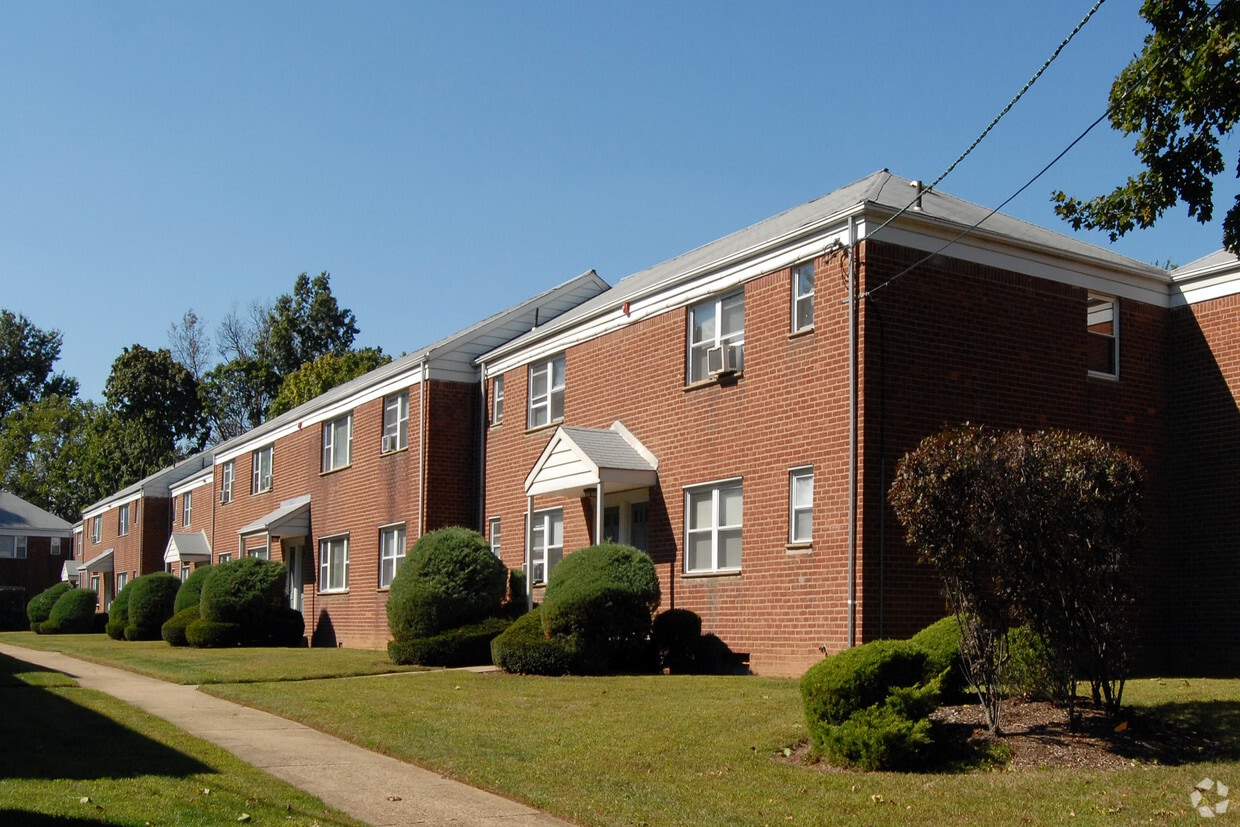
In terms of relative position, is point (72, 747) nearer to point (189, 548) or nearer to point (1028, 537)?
point (1028, 537)

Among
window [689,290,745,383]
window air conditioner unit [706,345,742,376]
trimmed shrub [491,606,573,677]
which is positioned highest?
window [689,290,745,383]

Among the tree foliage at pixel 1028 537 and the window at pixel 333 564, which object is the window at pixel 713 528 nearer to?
the tree foliage at pixel 1028 537

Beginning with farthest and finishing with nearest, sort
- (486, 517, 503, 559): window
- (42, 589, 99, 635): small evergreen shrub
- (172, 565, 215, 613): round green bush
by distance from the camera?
(42, 589, 99, 635): small evergreen shrub → (172, 565, 215, 613): round green bush → (486, 517, 503, 559): window

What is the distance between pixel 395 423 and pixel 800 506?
48.3 ft

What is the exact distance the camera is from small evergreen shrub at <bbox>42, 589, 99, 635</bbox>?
46.7 metres

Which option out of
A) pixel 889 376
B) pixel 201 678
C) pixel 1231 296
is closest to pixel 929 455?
pixel 889 376

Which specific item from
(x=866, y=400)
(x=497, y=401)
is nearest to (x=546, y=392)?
(x=497, y=401)

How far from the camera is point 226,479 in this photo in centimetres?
4531

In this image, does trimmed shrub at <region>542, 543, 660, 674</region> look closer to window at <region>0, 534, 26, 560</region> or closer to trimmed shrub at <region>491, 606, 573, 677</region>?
trimmed shrub at <region>491, 606, 573, 677</region>

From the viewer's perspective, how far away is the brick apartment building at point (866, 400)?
17.6 metres

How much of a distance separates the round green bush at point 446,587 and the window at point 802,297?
26.5 ft

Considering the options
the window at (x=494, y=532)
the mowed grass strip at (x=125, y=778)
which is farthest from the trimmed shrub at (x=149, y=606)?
the mowed grass strip at (x=125, y=778)

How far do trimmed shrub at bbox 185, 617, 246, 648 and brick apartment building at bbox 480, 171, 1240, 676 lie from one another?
11611 mm

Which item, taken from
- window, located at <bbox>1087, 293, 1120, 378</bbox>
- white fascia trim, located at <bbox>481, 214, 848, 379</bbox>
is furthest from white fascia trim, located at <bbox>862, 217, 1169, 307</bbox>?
white fascia trim, located at <bbox>481, 214, 848, 379</bbox>
